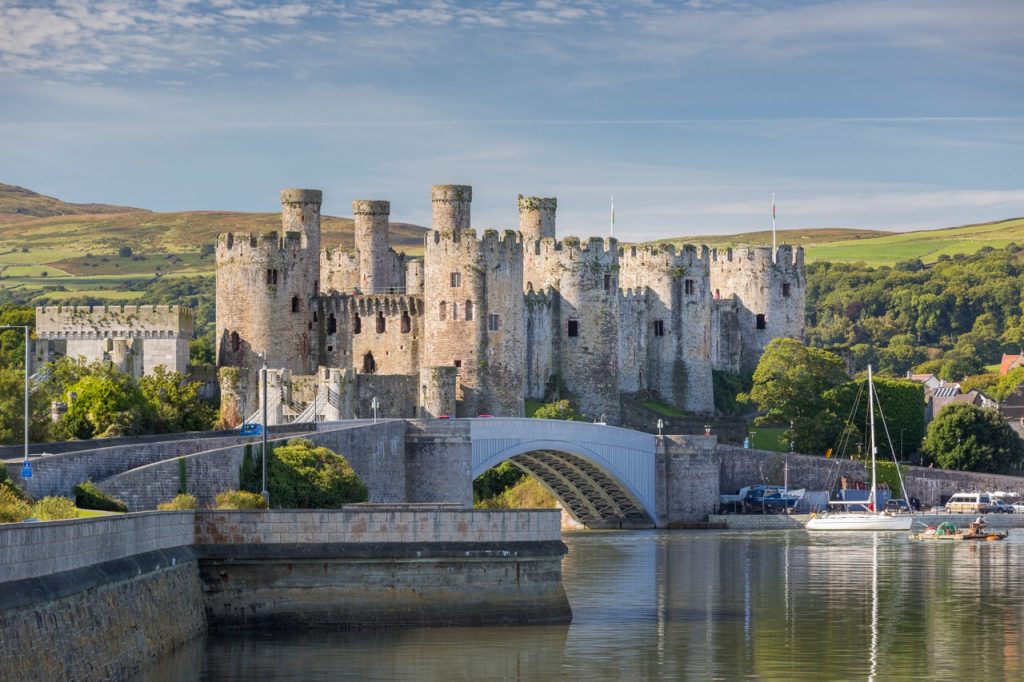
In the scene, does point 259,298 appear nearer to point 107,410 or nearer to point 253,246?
point 253,246

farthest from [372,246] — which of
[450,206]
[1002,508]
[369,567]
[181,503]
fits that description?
[369,567]

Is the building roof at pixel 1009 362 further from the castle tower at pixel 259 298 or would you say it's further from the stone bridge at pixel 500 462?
the castle tower at pixel 259 298

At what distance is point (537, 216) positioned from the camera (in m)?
93.1

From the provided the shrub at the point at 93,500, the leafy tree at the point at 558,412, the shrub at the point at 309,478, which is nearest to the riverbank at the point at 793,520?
the leafy tree at the point at 558,412

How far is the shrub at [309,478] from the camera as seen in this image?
164 feet

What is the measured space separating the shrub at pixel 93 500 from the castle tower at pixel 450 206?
1819 inches

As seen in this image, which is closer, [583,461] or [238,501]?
[238,501]

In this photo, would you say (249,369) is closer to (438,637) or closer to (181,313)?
(181,313)

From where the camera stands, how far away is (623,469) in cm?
8169

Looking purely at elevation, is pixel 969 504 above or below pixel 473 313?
below

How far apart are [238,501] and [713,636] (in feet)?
32.9

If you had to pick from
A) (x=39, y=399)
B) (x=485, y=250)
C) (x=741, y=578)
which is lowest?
(x=741, y=578)

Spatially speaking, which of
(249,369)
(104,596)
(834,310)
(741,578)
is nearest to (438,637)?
(104,596)

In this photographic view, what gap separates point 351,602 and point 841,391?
62.4 m
